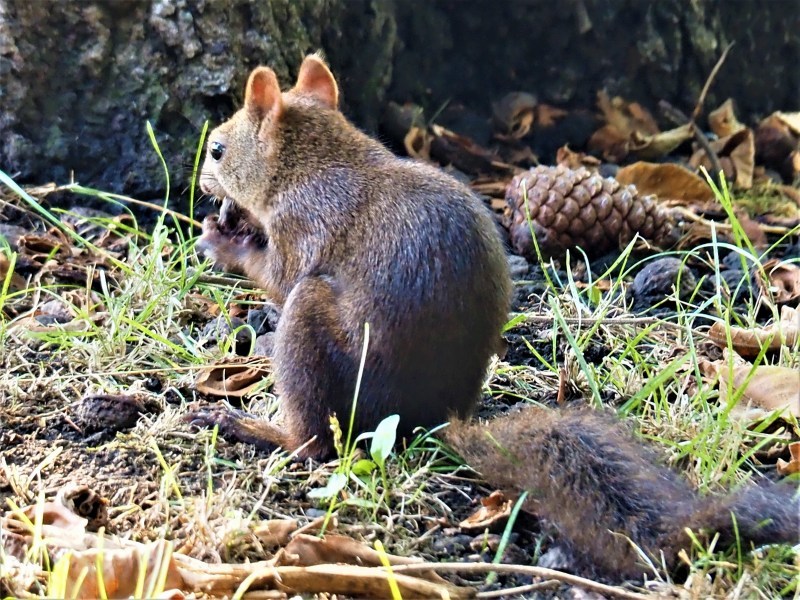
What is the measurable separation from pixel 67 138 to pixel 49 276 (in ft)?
2.80

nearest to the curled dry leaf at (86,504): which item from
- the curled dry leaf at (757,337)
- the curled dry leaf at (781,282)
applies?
the curled dry leaf at (757,337)

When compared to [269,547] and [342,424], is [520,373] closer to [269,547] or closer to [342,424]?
[342,424]

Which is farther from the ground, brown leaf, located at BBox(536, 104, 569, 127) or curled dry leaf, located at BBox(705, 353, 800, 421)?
brown leaf, located at BBox(536, 104, 569, 127)

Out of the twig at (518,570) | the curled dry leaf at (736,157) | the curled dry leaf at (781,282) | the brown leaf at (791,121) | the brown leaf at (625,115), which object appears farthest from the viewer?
the brown leaf at (625,115)

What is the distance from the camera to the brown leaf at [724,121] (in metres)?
5.41

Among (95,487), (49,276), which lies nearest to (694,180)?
(49,276)

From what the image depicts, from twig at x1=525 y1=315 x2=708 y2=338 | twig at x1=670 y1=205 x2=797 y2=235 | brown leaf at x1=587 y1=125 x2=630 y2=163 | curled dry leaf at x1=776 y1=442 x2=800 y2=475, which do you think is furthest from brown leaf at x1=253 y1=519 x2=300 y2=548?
brown leaf at x1=587 y1=125 x2=630 y2=163

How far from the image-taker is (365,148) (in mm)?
2916

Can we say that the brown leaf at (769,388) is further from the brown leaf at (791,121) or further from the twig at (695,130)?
the brown leaf at (791,121)

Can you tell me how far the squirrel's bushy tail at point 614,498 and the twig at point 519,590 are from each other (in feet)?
0.31

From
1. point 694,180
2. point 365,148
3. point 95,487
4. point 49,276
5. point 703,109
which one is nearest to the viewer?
point 95,487

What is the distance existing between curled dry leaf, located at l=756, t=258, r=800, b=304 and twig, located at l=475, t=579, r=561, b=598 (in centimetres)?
162

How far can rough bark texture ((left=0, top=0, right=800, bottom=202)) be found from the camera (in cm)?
408

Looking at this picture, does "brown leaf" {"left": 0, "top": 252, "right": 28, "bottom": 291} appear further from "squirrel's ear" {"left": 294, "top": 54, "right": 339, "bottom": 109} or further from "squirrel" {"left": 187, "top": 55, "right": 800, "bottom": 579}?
"squirrel's ear" {"left": 294, "top": 54, "right": 339, "bottom": 109}
